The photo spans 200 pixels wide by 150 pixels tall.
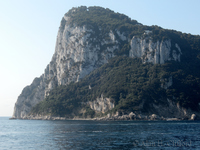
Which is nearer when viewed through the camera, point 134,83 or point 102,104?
point 102,104

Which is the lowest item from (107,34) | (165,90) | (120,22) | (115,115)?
(115,115)

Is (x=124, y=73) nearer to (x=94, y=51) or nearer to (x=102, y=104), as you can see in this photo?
(x=102, y=104)

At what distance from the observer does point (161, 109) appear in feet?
420

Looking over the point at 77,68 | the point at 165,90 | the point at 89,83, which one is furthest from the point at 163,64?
the point at 77,68

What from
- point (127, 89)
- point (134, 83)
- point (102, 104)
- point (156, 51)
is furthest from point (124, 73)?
point (102, 104)

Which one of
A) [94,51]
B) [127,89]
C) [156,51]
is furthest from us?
[94,51]

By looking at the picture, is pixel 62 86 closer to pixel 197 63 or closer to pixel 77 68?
pixel 77 68

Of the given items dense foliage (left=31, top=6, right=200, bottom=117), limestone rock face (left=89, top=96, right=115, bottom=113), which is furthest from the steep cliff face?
limestone rock face (left=89, top=96, right=115, bottom=113)

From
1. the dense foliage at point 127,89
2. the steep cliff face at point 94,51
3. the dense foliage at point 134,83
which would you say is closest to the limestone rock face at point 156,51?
the steep cliff face at point 94,51

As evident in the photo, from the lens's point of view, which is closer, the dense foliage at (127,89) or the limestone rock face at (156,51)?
the dense foliage at (127,89)

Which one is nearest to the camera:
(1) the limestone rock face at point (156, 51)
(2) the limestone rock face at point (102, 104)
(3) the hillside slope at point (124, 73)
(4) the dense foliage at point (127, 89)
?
(4) the dense foliage at point (127, 89)

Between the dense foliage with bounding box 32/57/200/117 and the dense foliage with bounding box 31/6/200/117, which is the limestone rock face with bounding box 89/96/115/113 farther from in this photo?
the dense foliage with bounding box 31/6/200/117

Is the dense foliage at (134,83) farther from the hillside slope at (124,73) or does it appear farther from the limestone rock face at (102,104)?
the limestone rock face at (102,104)

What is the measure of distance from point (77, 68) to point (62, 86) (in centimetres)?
1605
